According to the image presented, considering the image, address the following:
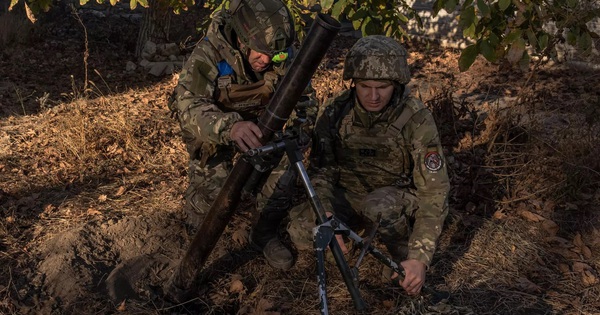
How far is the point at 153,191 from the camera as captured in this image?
4.80 m

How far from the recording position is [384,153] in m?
3.70

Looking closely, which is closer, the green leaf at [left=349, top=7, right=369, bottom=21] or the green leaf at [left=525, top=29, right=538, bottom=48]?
the green leaf at [left=525, top=29, right=538, bottom=48]

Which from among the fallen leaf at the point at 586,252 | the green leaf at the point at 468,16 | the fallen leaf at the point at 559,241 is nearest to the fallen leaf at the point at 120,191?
the green leaf at the point at 468,16

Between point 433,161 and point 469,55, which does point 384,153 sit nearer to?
point 433,161

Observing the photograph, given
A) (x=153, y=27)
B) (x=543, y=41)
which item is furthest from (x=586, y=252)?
(x=153, y=27)

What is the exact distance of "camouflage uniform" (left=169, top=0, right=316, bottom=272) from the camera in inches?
131

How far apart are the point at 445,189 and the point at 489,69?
589 cm

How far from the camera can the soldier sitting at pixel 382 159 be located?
3324 mm

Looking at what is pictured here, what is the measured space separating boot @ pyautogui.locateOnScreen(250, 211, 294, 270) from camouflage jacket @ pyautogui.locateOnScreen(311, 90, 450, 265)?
1.59 ft

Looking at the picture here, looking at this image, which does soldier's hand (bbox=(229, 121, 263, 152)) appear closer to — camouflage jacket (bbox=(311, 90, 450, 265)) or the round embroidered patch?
camouflage jacket (bbox=(311, 90, 450, 265))

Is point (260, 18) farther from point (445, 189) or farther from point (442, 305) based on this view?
point (442, 305)

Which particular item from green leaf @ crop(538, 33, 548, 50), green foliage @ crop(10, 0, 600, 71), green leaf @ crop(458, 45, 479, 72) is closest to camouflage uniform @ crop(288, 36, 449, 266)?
green foliage @ crop(10, 0, 600, 71)

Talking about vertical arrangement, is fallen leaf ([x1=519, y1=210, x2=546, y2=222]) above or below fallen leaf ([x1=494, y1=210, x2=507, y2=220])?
above

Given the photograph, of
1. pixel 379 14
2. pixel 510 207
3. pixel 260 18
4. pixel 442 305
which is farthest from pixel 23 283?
pixel 510 207
